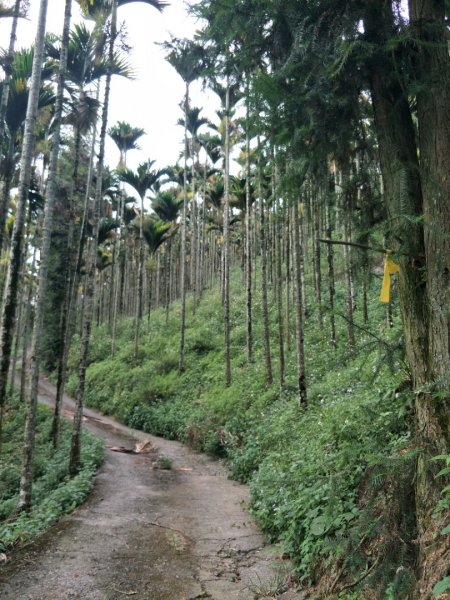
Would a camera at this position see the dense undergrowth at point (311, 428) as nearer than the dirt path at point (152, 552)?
Yes

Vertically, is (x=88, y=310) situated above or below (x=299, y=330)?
above

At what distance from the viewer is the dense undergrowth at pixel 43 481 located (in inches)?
234

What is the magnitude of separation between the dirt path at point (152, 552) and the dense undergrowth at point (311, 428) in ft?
1.53

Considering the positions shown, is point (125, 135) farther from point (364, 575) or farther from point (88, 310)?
point (364, 575)

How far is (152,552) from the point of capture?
5113mm

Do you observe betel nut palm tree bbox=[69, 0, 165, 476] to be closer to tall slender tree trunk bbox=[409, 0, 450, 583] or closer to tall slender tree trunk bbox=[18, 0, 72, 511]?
tall slender tree trunk bbox=[18, 0, 72, 511]

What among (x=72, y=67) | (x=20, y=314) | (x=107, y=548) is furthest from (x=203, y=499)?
(x=20, y=314)

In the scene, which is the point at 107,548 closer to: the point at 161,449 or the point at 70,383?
the point at 161,449

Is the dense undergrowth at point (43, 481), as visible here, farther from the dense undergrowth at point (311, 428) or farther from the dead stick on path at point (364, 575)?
the dead stick on path at point (364, 575)

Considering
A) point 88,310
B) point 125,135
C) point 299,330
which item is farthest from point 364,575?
point 125,135

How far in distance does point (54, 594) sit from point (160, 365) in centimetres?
1439

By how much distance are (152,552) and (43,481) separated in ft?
15.0

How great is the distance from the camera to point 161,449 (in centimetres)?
1220

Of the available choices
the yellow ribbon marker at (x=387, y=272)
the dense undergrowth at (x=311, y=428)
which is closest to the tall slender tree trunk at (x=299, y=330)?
the dense undergrowth at (x=311, y=428)
